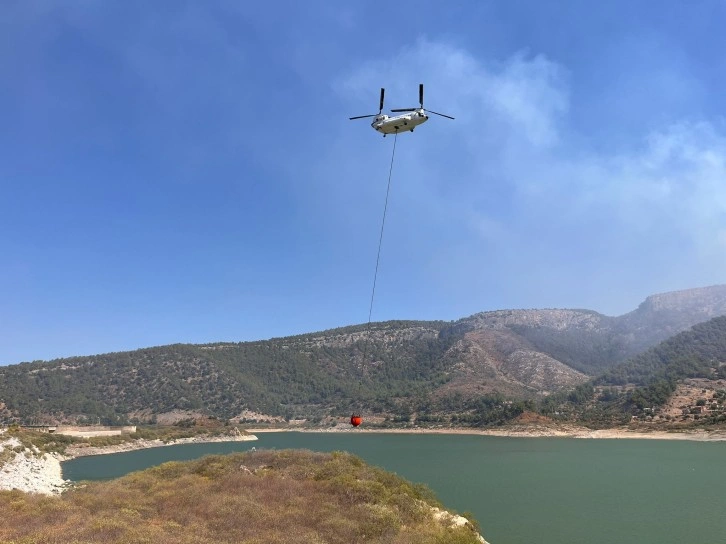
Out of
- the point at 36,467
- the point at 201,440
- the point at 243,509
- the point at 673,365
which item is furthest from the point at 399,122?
the point at 673,365

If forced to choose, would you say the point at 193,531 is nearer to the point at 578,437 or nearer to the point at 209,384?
the point at 578,437

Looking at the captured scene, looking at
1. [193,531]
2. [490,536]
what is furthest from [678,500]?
[193,531]

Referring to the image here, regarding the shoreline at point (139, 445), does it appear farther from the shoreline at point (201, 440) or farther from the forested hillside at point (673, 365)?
the forested hillside at point (673, 365)

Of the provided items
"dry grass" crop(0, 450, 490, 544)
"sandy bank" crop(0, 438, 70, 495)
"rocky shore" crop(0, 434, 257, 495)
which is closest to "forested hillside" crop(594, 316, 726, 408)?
"dry grass" crop(0, 450, 490, 544)

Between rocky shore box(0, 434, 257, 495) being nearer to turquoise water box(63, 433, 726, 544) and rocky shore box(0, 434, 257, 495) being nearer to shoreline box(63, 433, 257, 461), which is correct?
shoreline box(63, 433, 257, 461)

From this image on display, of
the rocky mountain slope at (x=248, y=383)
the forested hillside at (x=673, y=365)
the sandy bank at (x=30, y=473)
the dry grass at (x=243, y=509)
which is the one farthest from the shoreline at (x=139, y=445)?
the forested hillside at (x=673, y=365)

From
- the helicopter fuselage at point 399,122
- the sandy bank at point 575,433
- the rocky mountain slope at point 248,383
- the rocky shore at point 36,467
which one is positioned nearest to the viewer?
the helicopter fuselage at point 399,122
